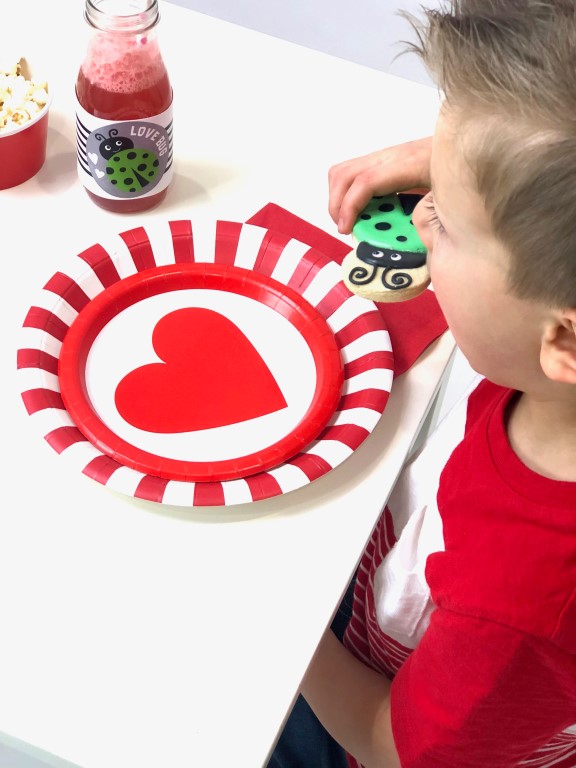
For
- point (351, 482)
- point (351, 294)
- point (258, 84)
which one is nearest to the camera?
point (351, 482)

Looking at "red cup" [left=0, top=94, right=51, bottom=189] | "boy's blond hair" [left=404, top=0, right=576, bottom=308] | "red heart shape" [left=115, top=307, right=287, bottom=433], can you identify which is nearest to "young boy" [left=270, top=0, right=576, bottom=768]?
"boy's blond hair" [left=404, top=0, right=576, bottom=308]

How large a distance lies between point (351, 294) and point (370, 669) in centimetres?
36

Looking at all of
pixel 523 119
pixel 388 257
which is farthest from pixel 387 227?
Result: pixel 523 119

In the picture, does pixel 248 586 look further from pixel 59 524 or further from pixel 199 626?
pixel 59 524

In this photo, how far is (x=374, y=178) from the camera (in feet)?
2.75

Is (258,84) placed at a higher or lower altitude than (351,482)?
higher

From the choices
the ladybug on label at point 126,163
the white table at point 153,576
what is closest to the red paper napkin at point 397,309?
the white table at point 153,576

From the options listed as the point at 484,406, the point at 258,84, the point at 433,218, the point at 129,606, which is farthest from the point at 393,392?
the point at 258,84

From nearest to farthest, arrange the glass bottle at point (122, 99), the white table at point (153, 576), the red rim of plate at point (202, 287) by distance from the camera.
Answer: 1. the white table at point (153, 576)
2. the red rim of plate at point (202, 287)
3. the glass bottle at point (122, 99)

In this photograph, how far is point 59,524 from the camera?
0.70 metres

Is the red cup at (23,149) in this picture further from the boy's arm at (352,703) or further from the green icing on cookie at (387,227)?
the boy's arm at (352,703)

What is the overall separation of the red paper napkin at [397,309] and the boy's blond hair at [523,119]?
0.28 meters

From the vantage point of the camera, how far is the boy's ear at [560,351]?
1.82 feet

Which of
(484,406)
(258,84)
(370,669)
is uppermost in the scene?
(258,84)
